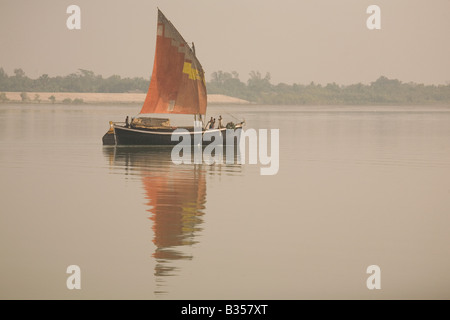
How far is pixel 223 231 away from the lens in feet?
49.1

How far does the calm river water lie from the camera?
11562 mm

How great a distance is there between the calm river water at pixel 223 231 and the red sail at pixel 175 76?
12.5m

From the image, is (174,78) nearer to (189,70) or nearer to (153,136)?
(189,70)

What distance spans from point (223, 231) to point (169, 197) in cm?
426

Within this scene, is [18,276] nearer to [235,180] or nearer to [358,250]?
[358,250]

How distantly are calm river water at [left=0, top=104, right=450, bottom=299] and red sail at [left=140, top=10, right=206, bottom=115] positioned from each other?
12.5 metres

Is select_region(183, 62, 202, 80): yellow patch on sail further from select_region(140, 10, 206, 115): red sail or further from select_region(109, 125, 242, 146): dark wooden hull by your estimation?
select_region(109, 125, 242, 146): dark wooden hull

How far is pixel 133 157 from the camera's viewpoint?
102ft

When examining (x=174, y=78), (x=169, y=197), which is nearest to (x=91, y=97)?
(x=174, y=78)

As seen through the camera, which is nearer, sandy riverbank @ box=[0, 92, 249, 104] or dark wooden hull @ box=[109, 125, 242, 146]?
dark wooden hull @ box=[109, 125, 242, 146]

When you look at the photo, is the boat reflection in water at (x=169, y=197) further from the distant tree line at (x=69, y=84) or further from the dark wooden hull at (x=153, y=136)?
the distant tree line at (x=69, y=84)

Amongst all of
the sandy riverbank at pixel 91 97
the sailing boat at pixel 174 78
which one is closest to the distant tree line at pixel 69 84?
the sandy riverbank at pixel 91 97

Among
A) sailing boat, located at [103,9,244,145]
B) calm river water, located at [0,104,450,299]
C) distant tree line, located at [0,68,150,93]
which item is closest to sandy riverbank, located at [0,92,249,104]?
distant tree line, located at [0,68,150,93]
